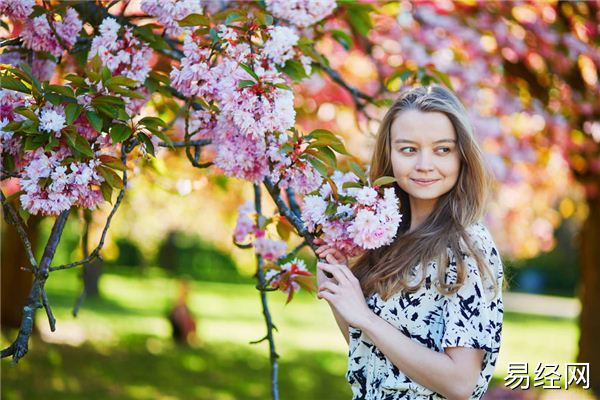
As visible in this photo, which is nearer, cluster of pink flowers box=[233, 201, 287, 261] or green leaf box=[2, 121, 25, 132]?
green leaf box=[2, 121, 25, 132]

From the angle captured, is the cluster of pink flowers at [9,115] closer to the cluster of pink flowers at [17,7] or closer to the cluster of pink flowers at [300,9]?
the cluster of pink flowers at [17,7]

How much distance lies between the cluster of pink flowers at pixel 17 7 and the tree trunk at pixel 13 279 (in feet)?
19.3

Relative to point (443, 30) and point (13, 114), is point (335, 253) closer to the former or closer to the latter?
point (13, 114)

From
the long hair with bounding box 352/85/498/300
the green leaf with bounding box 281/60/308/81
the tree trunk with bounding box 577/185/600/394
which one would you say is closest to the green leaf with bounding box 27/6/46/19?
the green leaf with bounding box 281/60/308/81

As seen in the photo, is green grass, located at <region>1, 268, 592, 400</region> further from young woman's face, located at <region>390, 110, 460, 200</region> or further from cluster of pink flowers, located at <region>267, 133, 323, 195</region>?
young woman's face, located at <region>390, 110, 460, 200</region>

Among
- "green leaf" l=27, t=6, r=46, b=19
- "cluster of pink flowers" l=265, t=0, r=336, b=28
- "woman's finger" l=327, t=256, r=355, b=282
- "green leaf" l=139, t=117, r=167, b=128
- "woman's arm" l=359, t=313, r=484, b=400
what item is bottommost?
"woman's arm" l=359, t=313, r=484, b=400

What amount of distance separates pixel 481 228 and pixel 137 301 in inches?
569

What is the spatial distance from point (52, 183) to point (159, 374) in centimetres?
581

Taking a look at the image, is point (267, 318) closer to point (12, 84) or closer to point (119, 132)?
point (119, 132)

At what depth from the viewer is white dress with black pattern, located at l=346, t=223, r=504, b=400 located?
68.9 inches

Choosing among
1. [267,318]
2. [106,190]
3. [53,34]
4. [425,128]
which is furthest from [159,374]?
[425,128]

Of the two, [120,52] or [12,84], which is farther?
[120,52]

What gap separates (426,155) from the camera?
6.28 feet

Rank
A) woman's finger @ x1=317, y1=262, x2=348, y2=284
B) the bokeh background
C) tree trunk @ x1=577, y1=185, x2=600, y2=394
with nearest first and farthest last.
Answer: woman's finger @ x1=317, y1=262, x2=348, y2=284
the bokeh background
tree trunk @ x1=577, y1=185, x2=600, y2=394
